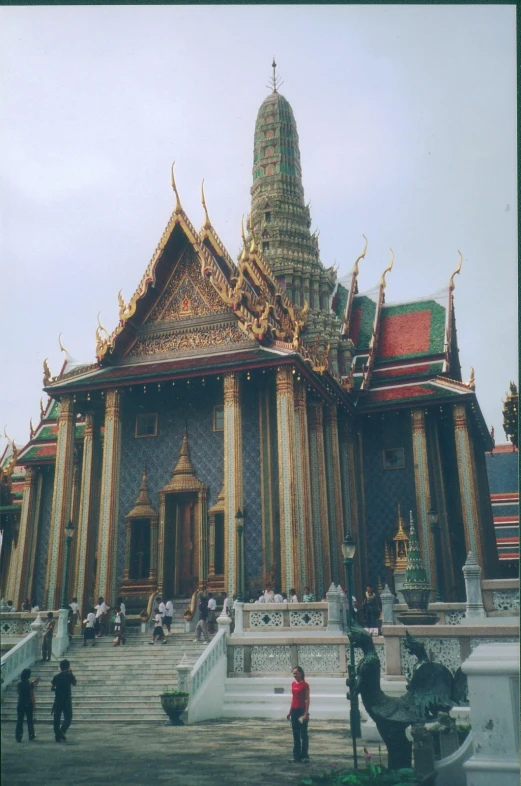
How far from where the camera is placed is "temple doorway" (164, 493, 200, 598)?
18953mm

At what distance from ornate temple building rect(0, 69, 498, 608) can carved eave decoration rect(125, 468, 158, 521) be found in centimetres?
3

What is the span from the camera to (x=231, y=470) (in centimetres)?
1762

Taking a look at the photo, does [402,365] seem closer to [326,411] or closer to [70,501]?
[326,411]

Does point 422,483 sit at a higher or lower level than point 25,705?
higher

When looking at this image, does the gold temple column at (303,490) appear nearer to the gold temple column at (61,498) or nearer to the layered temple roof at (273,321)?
the layered temple roof at (273,321)

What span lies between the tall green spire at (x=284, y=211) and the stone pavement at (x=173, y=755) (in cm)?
1718

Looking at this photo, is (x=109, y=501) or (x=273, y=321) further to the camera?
(x=273, y=321)

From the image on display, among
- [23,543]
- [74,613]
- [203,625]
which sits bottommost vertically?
[203,625]

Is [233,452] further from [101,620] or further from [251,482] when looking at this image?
[101,620]

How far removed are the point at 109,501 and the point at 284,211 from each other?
13.7m

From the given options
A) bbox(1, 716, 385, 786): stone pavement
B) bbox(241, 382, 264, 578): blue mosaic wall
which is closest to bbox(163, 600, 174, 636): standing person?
bbox(241, 382, 264, 578): blue mosaic wall

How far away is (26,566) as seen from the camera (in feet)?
76.5

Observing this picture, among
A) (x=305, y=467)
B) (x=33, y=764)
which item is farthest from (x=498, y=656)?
(x=305, y=467)

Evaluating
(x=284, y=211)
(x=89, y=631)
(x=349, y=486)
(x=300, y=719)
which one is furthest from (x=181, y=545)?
(x=284, y=211)
